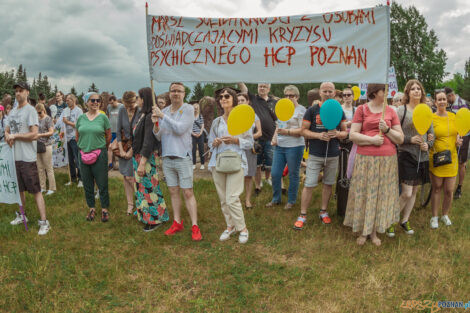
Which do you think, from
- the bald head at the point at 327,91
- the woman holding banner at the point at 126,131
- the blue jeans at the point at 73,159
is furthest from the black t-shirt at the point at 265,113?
the blue jeans at the point at 73,159

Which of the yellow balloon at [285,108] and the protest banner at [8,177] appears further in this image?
the yellow balloon at [285,108]

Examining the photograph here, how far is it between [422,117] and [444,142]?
2.91 ft

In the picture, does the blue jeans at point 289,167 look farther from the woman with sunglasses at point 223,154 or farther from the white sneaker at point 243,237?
the white sneaker at point 243,237

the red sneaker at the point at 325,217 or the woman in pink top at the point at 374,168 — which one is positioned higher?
the woman in pink top at the point at 374,168

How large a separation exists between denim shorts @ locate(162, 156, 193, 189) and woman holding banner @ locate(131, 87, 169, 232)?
366mm

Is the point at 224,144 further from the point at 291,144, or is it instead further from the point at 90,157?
the point at 90,157

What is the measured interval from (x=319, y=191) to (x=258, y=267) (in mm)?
3513

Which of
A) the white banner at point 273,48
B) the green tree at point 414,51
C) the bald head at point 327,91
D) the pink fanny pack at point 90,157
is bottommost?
the pink fanny pack at point 90,157

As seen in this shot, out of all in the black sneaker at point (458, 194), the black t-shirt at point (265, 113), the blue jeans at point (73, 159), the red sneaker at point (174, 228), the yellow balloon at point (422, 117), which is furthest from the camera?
the blue jeans at point (73, 159)

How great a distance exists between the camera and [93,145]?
520 centimetres

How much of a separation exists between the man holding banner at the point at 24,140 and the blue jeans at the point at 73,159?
2.70 metres

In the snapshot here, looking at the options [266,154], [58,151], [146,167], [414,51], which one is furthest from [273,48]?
[414,51]

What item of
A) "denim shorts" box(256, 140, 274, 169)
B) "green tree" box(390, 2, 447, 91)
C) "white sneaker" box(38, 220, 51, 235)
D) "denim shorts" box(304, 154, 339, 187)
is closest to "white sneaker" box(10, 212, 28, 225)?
"white sneaker" box(38, 220, 51, 235)

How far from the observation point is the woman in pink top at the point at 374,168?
3.98m
